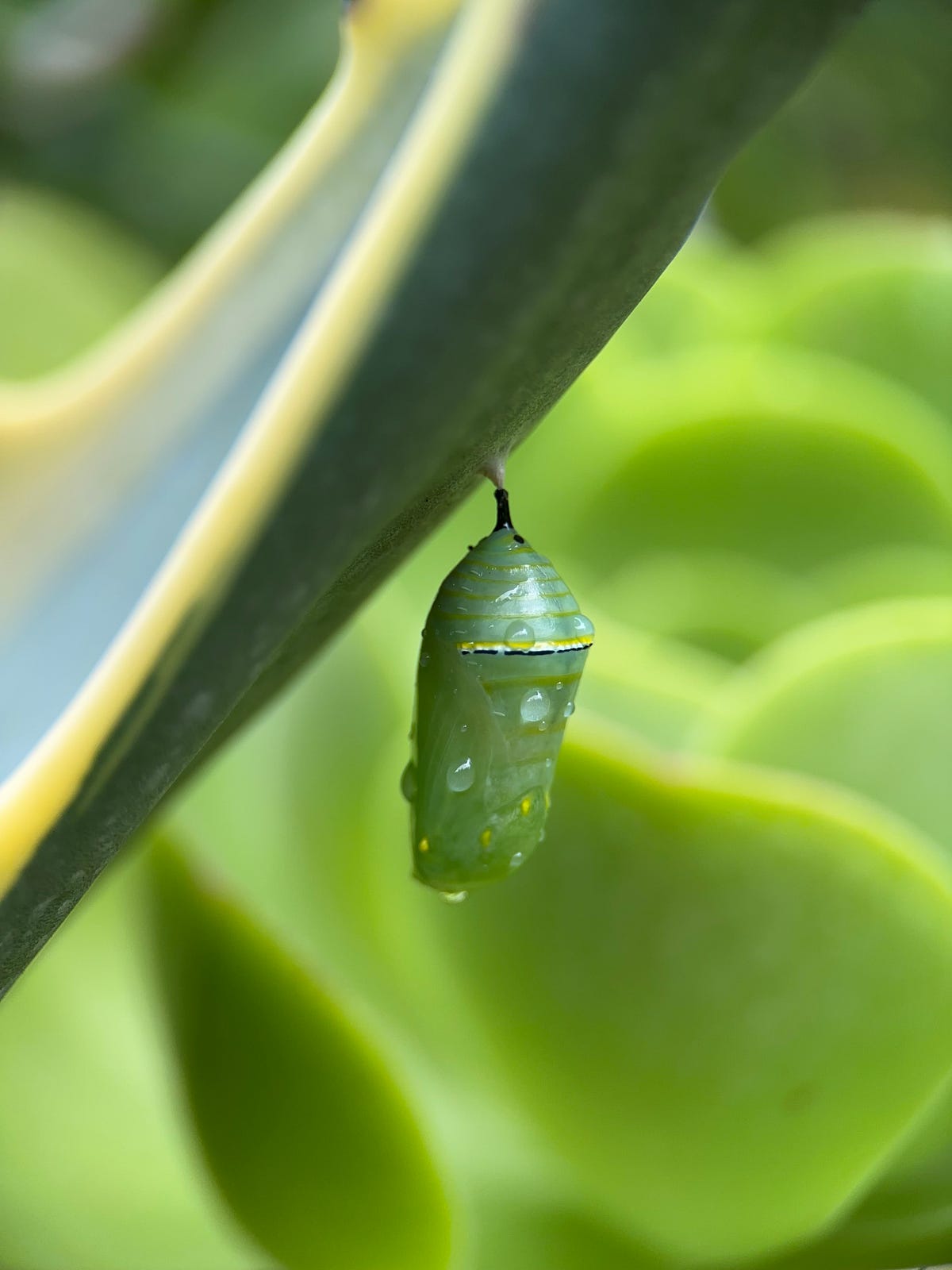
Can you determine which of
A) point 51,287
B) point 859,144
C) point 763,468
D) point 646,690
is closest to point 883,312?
point 763,468

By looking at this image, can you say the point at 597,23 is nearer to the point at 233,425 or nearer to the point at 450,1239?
the point at 233,425

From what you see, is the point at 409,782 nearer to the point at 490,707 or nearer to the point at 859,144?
the point at 490,707

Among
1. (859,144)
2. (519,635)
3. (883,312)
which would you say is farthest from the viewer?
(859,144)

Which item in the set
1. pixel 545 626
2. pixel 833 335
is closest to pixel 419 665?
pixel 545 626

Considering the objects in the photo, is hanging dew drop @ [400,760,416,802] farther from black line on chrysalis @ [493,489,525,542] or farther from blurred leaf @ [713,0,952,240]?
blurred leaf @ [713,0,952,240]

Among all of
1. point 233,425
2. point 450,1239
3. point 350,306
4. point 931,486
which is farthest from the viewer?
point 931,486

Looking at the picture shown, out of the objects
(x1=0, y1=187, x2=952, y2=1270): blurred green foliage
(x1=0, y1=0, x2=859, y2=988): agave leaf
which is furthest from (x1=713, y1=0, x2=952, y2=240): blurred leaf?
(x1=0, y1=0, x2=859, y2=988): agave leaf

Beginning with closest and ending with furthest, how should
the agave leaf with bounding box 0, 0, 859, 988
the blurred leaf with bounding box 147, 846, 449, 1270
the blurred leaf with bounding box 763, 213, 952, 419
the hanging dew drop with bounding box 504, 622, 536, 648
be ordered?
the agave leaf with bounding box 0, 0, 859, 988 → the blurred leaf with bounding box 147, 846, 449, 1270 → the hanging dew drop with bounding box 504, 622, 536, 648 → the blurred leaf with bounding box 763, 213, 952, 419
